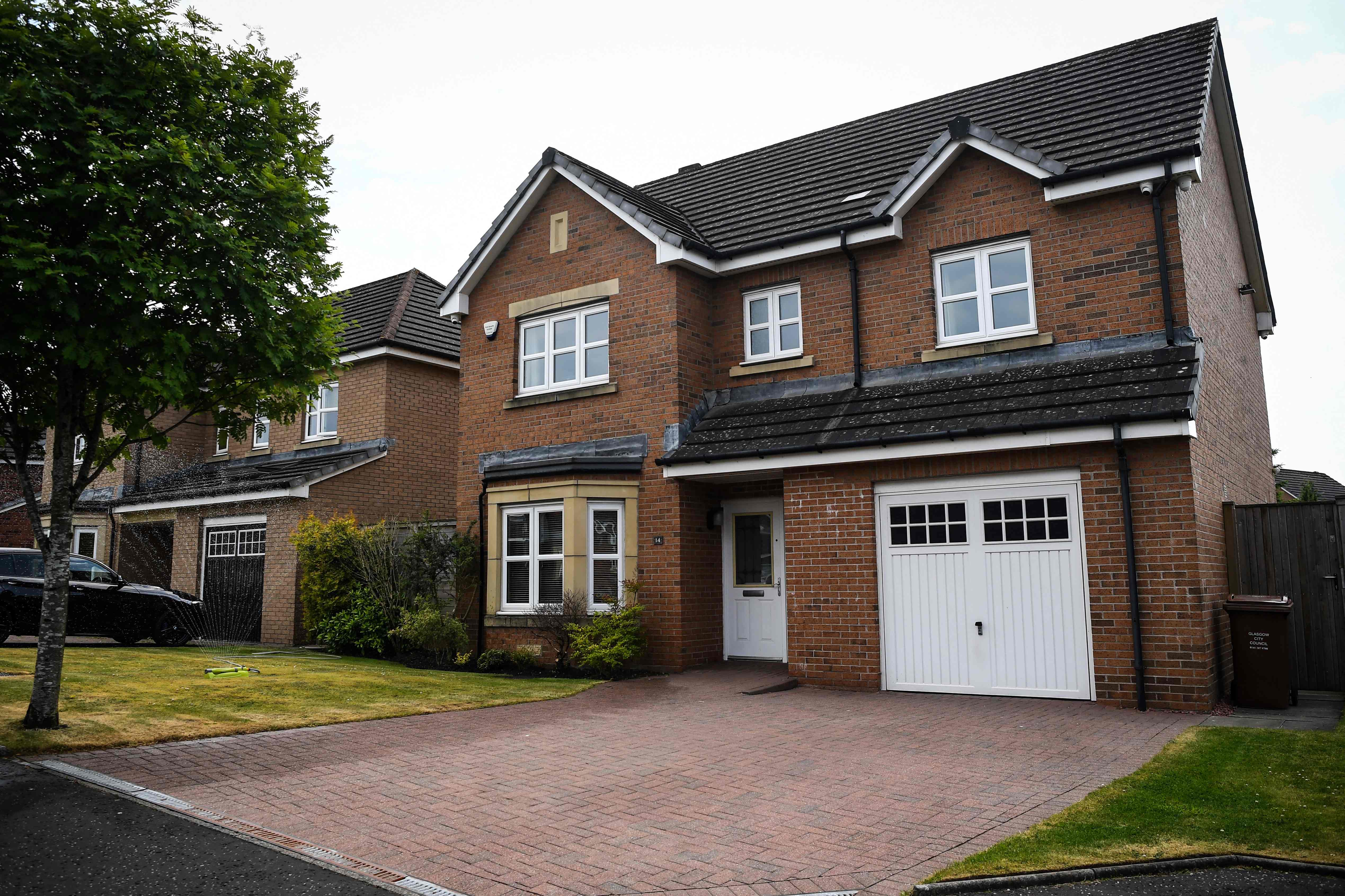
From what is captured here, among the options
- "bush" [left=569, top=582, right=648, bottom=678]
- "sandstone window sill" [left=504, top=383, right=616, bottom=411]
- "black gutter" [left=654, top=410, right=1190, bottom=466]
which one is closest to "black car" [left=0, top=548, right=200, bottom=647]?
"sandstone window sill" [left=504, top=383, right=616, bottom=411]

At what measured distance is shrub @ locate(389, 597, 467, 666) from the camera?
611 inches

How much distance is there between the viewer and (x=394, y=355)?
69.0 ft

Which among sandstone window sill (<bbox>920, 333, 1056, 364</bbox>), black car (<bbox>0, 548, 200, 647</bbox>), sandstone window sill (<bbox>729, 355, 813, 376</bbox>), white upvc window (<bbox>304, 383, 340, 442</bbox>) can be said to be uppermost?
white upvc window (<bbox>304, 383, 340, 442</bbox>)

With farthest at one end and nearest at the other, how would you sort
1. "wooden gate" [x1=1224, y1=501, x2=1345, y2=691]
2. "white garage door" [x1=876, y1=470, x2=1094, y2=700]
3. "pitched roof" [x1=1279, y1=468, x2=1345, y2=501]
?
"pitched roof" [x1=1279, y1=468, x2=1345, y2=501]
"wooden gate" [x1=1224, y1=501, x2=1345, y2=691]
"white garage door" [x1=876, y1=470, x2=1094, y2=700]

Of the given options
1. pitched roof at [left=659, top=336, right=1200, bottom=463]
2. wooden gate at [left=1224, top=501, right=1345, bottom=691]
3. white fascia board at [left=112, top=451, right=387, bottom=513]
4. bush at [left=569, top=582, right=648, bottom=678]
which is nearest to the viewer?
pitched roof at [left=659, top=336, right=1200, bottom=463]

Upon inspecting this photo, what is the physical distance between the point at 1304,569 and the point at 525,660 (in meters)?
10.8

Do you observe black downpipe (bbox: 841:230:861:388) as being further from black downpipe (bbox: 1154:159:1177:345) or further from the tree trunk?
the tree trunk

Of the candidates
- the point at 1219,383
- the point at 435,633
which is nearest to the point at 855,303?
the point at 1219,383

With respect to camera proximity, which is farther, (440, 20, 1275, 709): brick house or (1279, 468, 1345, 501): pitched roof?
(1279, 468, 1345, 501): pitched roof

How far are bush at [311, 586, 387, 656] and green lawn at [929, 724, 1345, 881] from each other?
42.3 ft

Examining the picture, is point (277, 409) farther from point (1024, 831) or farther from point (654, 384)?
point (1024, 831)

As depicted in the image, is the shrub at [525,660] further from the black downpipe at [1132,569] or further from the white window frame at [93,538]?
the white window frame at [93,538]

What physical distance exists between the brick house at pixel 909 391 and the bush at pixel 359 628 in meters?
2.44

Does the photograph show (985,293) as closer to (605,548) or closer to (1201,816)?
(605,548)
